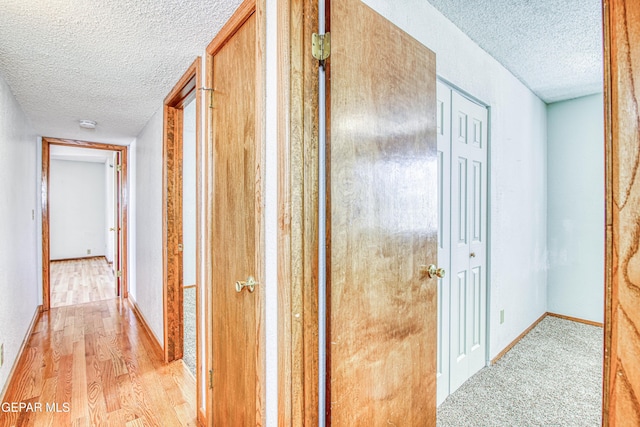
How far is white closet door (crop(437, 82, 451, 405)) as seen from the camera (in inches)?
68.7

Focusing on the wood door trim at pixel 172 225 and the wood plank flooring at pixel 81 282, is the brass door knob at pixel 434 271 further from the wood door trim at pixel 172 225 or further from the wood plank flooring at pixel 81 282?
the wood plank flooring at pixel 81 282

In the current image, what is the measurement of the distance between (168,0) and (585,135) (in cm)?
195

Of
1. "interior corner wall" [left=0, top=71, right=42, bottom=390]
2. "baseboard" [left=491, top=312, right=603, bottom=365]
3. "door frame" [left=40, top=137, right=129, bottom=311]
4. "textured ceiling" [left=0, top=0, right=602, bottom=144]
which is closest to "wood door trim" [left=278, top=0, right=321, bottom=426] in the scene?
"textured ceiling" [left=0, top=0, right=602, bottom=144]

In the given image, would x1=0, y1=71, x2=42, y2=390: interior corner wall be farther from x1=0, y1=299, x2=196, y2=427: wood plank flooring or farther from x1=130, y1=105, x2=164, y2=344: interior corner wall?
x1=130, y1=105, x2=164, y2=344: interior corner wall

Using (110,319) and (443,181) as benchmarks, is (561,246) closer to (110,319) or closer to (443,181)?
(443,181)

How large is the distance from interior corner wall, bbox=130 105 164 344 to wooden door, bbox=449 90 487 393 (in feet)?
7.23

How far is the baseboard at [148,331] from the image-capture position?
8.16 ft

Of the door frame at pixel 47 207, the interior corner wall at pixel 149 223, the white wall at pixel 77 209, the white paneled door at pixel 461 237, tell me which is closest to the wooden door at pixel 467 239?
the white paneled door at pixel 461 237

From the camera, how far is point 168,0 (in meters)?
1.24

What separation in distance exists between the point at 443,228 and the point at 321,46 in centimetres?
125

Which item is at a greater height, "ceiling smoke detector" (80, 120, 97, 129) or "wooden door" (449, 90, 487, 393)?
"ceiling smoke detector" (80, 120, 97, 129)

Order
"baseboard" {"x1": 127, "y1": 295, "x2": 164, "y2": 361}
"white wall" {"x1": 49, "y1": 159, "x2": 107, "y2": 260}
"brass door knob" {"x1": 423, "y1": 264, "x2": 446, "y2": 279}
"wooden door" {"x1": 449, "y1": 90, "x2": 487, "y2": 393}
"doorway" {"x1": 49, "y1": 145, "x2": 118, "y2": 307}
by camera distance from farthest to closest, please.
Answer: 1. "white wall" {"x1": 49, "y1": 159, "x2": 107, "y2": 260}
2. "doorway" {"x1": 49, "y1": 145, "x2": 118, "y2": 307}
3. "baseboard" {"x1": 127, "y1": 295, "x2": 164, "y2": 361}
4. "wooden door" {"x1": 449, "y1": 90, "x2": 487, "y2": 393}
5. "brass door knob" {"x1": 423, "y1": 264, "x2": 446, "y2": 279}

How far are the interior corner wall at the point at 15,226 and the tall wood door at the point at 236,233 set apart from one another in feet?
5.08

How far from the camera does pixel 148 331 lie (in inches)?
113
